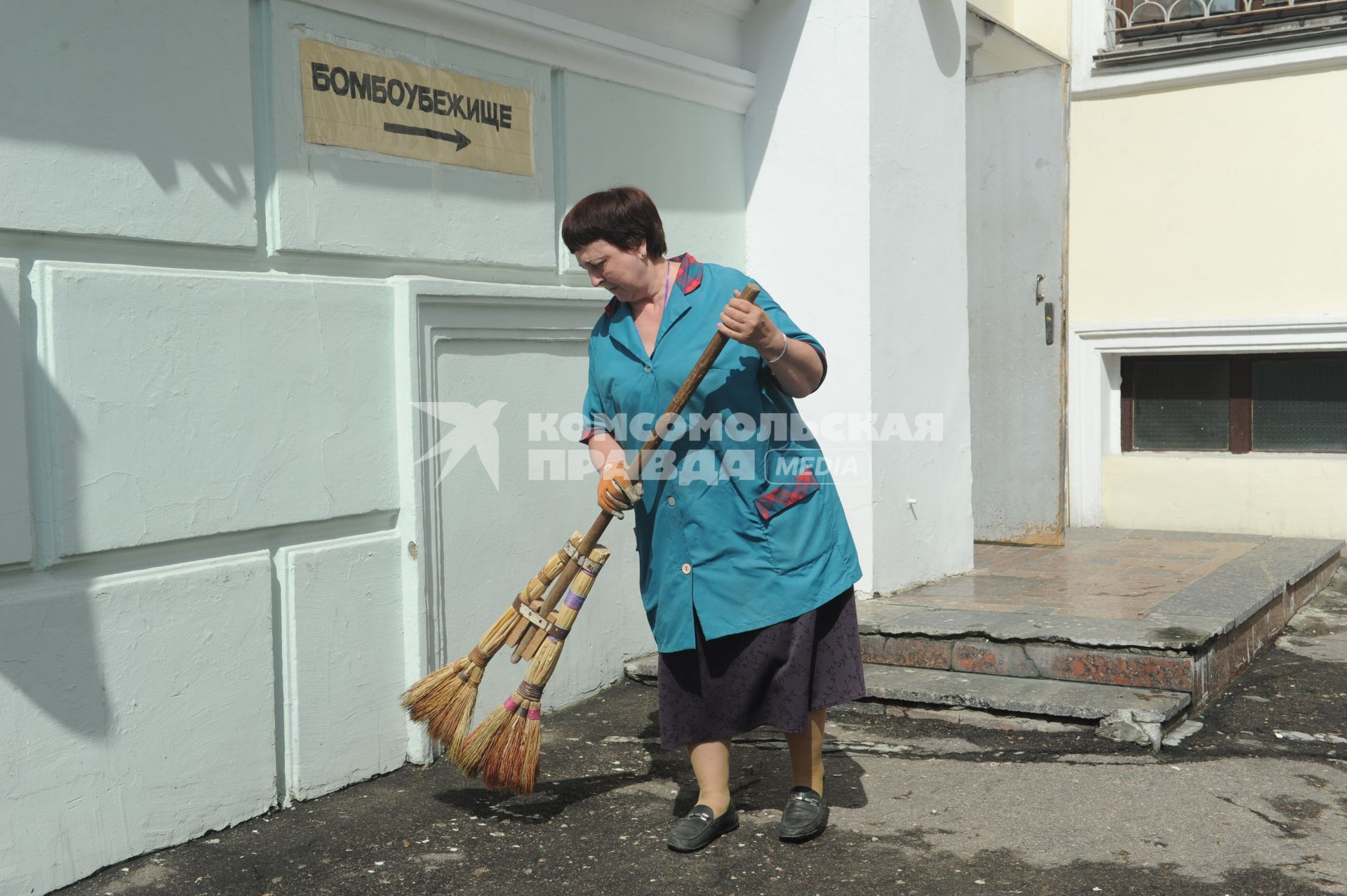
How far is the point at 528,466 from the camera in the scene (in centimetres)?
490

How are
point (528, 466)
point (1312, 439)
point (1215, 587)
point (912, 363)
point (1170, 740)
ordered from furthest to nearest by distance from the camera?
point (1312, 439)
point (912, 363)
point (1215, 587)
point (528, 466)
point (1170, 740)

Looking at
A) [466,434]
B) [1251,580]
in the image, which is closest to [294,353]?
[466,434]

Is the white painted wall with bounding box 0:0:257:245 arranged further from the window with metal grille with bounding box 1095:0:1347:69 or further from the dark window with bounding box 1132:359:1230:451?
the dark window with bounding box 1132:359:1230:451

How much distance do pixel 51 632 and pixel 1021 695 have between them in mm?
3204

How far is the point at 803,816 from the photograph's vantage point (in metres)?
3.60

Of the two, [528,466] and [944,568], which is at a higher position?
[528,466]

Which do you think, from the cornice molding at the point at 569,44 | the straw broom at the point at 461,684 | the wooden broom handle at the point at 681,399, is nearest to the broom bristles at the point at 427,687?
the straw broom at the point at 461,684

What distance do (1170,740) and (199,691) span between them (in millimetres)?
3156

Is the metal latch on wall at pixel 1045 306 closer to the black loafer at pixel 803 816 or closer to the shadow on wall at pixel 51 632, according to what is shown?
the black loafer at pixel 803 816

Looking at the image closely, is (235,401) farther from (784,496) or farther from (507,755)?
(784,496)

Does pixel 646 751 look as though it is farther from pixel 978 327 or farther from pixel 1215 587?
pixel 978 327

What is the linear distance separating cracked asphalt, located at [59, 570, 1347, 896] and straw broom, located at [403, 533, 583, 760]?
0.31 meters

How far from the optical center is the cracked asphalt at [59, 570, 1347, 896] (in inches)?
132

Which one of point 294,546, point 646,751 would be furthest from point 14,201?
point 646,751
